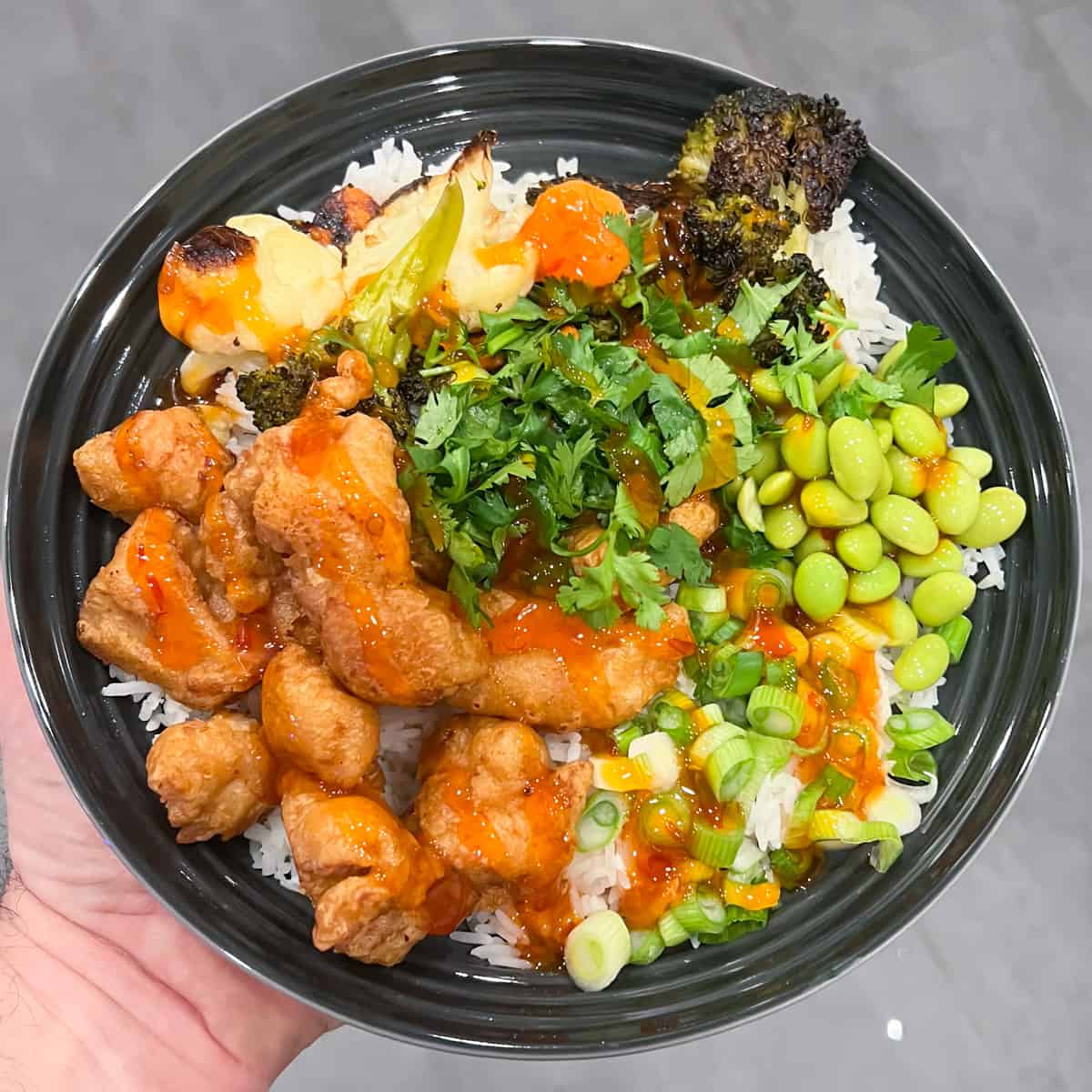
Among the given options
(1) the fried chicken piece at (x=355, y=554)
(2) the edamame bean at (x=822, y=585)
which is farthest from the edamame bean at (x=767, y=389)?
(1) the fried chicken piece at (x=355, y=554)

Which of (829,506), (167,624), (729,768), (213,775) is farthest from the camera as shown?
(829,506)

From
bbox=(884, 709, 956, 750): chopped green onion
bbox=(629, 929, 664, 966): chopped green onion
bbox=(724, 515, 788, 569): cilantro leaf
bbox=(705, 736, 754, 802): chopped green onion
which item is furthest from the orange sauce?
bbox=(629, 929, 664, 966): chopped green onion

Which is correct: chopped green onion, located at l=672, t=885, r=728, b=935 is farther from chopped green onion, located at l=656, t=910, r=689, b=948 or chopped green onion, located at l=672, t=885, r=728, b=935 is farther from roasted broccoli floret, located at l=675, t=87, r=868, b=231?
roasted broccoli floret, located at l=675, t=87, r=868, b=231

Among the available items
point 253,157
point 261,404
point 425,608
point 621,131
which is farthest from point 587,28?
point 425,608

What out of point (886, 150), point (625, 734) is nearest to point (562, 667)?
point (625, 734)

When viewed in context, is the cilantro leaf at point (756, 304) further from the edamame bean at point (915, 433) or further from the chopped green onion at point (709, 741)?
the chopped green onion at point (709, 741)

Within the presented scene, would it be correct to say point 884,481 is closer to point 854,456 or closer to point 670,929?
point 854,456
